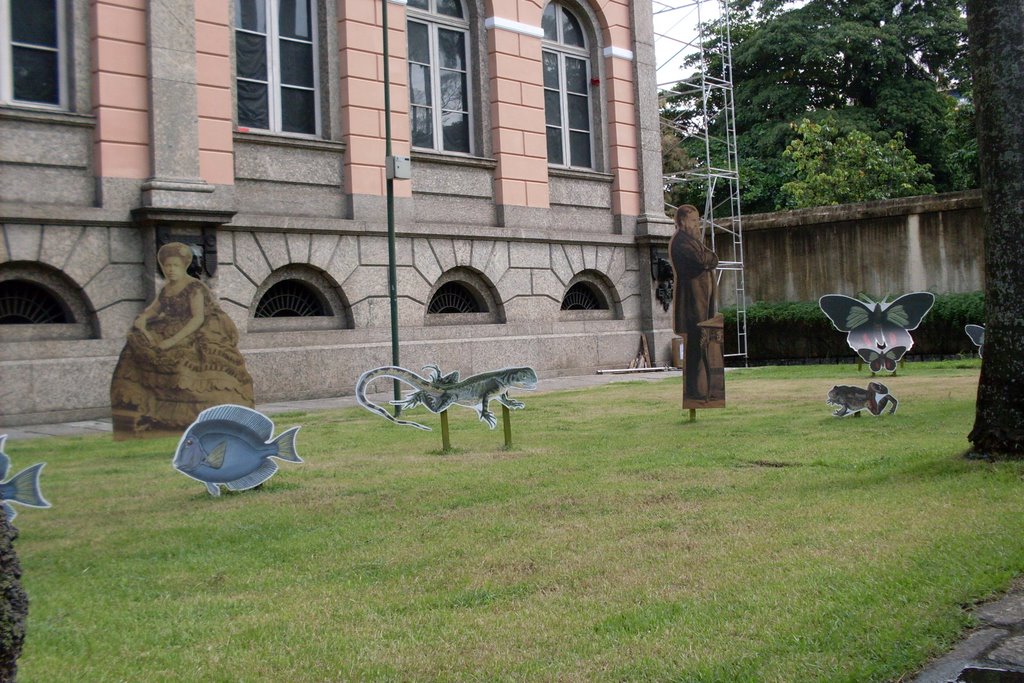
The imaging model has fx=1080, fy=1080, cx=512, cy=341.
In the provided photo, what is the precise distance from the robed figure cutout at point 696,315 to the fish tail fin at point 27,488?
7804 millimetres

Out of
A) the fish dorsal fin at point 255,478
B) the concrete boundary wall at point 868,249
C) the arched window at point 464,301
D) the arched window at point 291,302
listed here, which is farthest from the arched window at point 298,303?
the concrete boundary wall at point 868,249

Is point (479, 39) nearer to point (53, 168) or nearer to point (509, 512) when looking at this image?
point (53, 168)

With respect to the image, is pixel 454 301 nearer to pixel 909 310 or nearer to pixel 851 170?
pixel 909 310

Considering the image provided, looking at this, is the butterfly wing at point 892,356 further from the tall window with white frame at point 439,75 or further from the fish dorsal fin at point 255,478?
the fish dorsal fin at point 255,478

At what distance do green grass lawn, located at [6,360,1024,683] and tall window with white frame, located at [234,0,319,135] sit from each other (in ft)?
30.5

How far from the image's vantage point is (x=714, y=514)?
283 inches

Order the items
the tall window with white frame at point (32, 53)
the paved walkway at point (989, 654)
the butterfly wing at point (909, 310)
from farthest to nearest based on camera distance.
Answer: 1. the butterfly wing at point (909, 310)
2. the tall window with white frame at point (32, 53)
3. the paved walkway at point (989, 654)

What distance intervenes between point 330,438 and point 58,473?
10.6 ft

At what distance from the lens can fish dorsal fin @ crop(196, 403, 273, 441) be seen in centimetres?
849

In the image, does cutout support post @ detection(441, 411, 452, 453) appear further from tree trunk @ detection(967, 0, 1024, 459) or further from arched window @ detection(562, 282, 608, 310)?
arched window @ detection(562, 282, 608, 310)

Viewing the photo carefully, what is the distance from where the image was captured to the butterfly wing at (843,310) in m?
16.2

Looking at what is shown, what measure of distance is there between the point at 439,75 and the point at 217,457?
14359 mm

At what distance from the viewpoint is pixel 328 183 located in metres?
19.3

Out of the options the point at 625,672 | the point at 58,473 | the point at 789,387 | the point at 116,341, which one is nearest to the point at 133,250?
the point at 116,341
